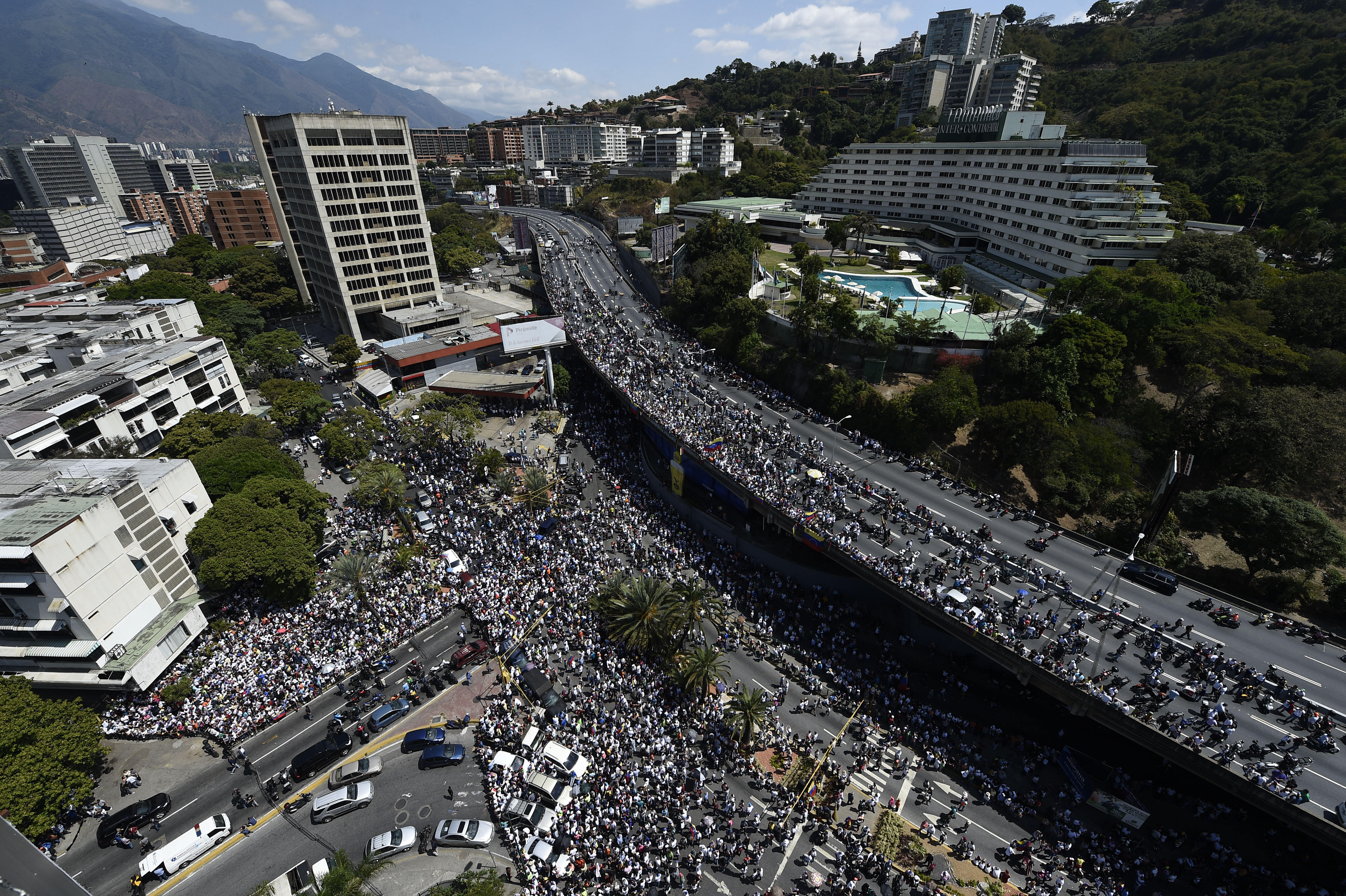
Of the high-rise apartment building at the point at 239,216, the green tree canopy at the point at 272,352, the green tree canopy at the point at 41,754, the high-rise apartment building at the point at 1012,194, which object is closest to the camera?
the green tree canopy at the point at 41,754

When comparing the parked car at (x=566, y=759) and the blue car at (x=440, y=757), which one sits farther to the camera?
the blue car at (x=440, y=757)

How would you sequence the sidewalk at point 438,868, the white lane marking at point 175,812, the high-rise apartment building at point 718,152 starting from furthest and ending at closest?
the high-rise apartment building at point 718,152, the white lane marking at point 175,812, the sidewalk at point 438,868

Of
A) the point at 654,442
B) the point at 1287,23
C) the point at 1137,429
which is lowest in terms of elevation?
the point at 654,442

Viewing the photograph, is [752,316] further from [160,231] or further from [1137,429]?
[160,231]

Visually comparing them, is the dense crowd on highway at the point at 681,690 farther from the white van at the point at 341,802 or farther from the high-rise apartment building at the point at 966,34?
the high-rise apartment building at the point at 966,34

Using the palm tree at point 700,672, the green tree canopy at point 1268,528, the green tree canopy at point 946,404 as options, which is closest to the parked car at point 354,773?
the palm tree at point 700,672

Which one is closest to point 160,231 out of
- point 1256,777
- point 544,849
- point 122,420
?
Answer: point 122,420

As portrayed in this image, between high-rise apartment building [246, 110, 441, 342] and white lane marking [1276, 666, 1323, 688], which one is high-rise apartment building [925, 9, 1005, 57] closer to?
high-rise apartment building [246, 110, 441, 342]

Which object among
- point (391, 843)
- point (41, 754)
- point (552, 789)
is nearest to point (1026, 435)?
point (552, 789)
